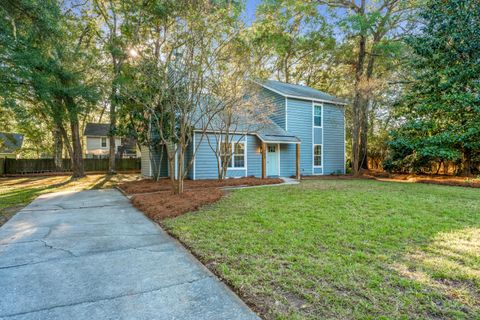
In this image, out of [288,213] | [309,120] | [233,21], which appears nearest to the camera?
[288,213]

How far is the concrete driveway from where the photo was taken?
2.34 m

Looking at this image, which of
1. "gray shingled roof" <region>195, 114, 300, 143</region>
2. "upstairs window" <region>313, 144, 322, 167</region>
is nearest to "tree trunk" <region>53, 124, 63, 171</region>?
"gray shingled roof" <region>195, 114, 300, 143</region>

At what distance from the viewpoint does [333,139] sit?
56.4ft

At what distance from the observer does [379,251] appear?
3.64 metres

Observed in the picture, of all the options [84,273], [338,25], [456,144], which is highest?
[338,25]

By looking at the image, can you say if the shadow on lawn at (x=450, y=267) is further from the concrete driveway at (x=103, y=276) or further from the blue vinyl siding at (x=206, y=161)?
the blue vinyl siding at (x=206, y=161)

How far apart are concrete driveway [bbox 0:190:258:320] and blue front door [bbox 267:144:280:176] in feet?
33.4

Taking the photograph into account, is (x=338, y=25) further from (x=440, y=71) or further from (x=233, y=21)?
(x=233, y=21)

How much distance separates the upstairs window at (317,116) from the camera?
54.0ft

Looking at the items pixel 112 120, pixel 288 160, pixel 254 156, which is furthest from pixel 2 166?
pixel 288 160

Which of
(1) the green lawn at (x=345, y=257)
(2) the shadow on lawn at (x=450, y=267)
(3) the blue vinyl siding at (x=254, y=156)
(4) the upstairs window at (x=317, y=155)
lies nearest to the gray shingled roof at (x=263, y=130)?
(3) the blue vinyl siding at (x=254, y=156)

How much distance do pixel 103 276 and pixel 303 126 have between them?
14571mm

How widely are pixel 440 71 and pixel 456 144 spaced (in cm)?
349

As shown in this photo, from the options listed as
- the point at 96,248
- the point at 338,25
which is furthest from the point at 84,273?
the point at 338,25
